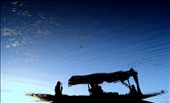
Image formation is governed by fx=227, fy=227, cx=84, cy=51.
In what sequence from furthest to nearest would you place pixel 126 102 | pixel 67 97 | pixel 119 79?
pixel 119 79 < pixel 126 102 < pixel 67 97

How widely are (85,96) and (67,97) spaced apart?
1316 mm

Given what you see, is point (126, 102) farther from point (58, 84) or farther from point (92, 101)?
point (58, 84)

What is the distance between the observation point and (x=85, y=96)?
16156 millimetres

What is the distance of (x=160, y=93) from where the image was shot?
1889 cm

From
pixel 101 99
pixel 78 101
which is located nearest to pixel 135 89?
pixel 101 99

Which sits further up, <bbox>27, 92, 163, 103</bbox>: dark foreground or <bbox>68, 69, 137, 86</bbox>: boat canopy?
<bbox>68, 69, 137, 86</bbox>: boat canopy

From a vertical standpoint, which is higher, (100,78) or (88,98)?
(100,78)

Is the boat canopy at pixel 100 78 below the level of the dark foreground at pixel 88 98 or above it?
above

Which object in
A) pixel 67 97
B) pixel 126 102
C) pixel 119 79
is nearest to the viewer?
pixel 67 97

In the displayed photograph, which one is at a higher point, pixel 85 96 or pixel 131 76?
pixel 131 76

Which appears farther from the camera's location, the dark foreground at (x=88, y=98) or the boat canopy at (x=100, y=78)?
the boat canopy at (x=100, y=78)

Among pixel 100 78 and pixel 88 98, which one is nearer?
pixel 88 98

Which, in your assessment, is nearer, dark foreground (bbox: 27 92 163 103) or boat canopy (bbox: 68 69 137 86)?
dark foreground (bbox: 27 92 163 103)

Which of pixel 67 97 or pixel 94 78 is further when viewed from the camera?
pixel 94 78
